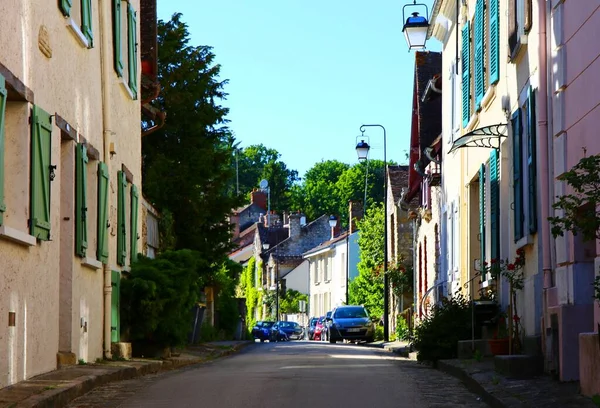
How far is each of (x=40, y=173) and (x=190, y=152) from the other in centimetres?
1720

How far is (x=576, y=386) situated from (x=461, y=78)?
41.7 feet

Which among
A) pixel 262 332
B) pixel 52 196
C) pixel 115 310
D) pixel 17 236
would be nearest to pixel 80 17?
pixel 52 196

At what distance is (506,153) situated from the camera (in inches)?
720

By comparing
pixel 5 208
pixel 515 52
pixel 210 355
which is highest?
pixel 515 52

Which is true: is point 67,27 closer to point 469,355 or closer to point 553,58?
point 553,58


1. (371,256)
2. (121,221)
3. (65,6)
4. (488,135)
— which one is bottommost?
(121,221)

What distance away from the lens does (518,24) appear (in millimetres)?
16234

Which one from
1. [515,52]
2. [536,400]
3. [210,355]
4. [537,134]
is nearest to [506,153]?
[515,52]

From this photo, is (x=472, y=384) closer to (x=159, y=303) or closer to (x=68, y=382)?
(x=68, y=382)

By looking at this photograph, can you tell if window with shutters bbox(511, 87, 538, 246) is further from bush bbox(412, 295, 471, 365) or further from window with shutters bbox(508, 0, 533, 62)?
bush bbox(412, 295, 471, 365)

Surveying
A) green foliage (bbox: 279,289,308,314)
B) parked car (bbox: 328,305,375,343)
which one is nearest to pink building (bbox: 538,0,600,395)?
parked car (bbox: 328,305,375,343)

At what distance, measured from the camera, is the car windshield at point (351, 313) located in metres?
46.0

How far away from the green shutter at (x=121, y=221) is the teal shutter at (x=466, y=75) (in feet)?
21.9

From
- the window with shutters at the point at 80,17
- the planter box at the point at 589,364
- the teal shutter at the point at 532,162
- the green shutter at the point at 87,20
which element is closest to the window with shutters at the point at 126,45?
the window with shutters at the point at 80,17
